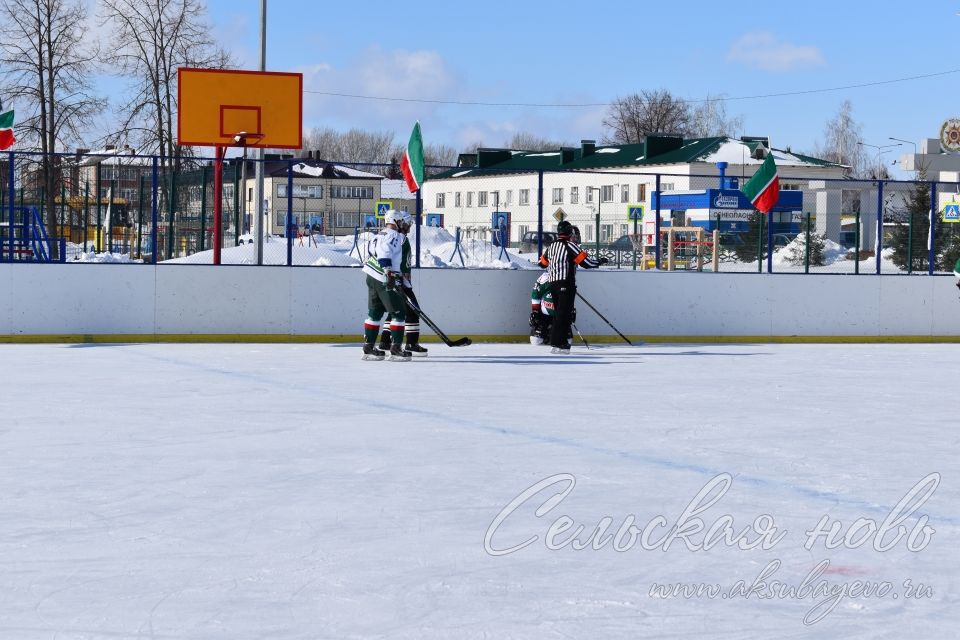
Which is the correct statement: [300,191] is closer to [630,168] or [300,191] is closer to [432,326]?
[432,326]

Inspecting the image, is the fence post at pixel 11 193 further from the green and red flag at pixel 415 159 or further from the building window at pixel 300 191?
the green and red flag at pixel 415 159

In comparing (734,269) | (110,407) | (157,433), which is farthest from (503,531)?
(734,269)

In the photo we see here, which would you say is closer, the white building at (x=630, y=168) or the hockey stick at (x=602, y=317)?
the hockey stick at (x=602, y=317)

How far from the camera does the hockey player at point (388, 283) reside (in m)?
13.8

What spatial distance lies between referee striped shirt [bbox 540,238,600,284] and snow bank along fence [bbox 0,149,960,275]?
5.54ft

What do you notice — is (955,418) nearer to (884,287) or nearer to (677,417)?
(677,417)

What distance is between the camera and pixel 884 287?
1931 cm

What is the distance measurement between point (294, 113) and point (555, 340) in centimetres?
571

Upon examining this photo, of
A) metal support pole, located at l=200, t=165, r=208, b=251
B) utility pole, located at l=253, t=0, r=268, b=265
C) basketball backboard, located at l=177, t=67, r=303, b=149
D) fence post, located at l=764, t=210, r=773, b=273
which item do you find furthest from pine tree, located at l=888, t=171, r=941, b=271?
metal support pole, located at l=200, t=165, r=208, b=251

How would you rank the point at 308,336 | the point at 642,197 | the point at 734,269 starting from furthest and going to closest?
1. the point at 642,197
2. the point at 734,269
3. the point at 308,336

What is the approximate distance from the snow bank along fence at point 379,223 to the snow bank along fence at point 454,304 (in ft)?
1.28

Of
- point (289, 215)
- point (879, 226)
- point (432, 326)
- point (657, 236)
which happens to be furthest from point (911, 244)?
point (289, 215)

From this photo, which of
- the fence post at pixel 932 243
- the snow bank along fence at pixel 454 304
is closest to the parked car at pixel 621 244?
the snow bank along fence at pixel 454 304

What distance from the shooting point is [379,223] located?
1934cm
